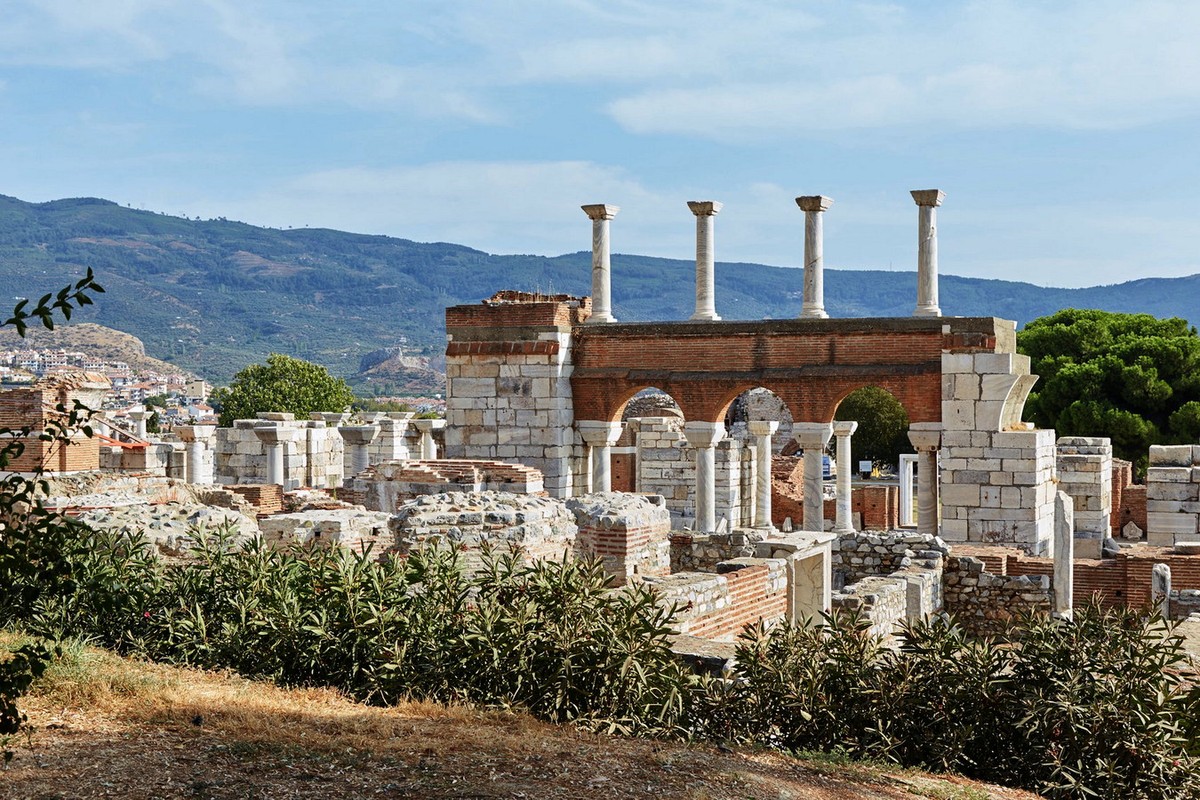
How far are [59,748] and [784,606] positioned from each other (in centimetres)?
776

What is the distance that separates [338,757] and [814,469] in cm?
1732

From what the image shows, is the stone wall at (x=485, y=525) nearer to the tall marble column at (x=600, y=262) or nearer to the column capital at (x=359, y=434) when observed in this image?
the tall marble column at (x=600, y=262)

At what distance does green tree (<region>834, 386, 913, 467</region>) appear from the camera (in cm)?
5450

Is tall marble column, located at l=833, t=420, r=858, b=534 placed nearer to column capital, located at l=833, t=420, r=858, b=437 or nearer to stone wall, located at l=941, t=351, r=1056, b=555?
column capital, located at l=833, t=420, r=858, b=437

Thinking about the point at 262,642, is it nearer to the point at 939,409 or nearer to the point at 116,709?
the point at 116,709

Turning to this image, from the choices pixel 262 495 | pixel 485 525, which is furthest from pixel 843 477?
Result: pixel 485 525

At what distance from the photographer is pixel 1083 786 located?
7.55 metres

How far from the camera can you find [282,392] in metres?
65.1

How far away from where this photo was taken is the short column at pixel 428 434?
1324 inches

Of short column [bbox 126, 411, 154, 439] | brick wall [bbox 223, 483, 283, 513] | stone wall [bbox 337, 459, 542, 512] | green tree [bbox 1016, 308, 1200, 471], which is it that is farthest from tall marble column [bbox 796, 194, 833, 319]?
short column [bbox 126, 411, 154, 439]

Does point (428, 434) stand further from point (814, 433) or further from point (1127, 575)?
point (1127, 575)

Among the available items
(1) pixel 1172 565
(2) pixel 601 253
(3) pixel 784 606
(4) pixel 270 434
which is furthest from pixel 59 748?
(4) pixel 270 434

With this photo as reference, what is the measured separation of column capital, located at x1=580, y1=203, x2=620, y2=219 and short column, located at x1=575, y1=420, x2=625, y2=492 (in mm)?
3998

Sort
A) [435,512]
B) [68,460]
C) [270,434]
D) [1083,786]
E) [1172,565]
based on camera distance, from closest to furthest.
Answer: [1083,786] < [435,512] < [1172,565] < [68,460] < [270,434]
